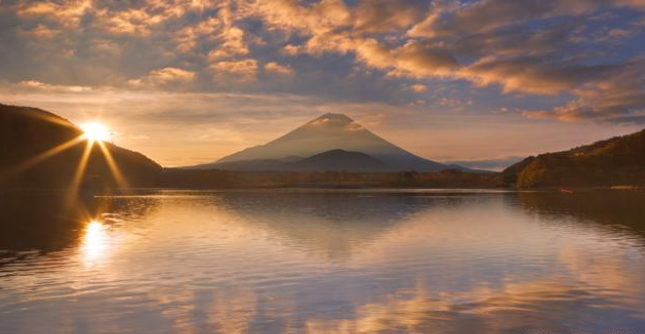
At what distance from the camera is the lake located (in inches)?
776

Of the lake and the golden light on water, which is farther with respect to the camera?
the golden light on water

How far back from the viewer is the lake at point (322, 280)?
19.7 metres

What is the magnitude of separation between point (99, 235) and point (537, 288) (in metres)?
37.1

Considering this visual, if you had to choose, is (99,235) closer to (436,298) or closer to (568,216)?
(436,298)

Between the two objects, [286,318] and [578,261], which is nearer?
[286,318]

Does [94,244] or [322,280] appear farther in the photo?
[94,244]

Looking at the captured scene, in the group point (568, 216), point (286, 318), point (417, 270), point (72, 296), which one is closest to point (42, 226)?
point (72, 296)

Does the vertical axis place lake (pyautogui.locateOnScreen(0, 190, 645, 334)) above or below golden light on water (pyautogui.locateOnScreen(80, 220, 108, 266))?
below

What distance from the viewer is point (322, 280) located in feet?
91.7

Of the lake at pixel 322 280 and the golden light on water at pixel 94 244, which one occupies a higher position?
the golden light on water at pixel 94 244

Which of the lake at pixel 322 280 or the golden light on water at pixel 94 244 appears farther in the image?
the golden light on water at pixel 94 244

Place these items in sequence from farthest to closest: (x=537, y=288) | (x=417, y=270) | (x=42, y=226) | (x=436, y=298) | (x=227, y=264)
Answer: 1. (x=42, y=226)
2. (x=227, y=264)
3. (x=417, y=270)
4. (x=537, y=288)
5. (x=436, y=298)

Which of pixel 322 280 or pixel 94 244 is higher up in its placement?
pixel 94 244

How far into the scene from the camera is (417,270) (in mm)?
31297
